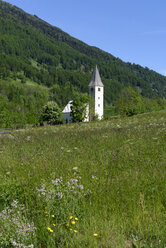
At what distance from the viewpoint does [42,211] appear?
3.86 m

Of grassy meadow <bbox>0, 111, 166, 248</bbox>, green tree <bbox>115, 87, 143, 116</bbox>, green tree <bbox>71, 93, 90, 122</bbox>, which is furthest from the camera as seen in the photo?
green tree <bbox>115, 87, 143, 116</bbox>

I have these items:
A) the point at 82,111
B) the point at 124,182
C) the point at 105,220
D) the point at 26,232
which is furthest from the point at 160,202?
the point at 82,111

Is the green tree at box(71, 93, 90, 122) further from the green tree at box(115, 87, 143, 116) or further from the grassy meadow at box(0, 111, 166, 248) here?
the grassy meadow at box(0, 111, 166, 248)

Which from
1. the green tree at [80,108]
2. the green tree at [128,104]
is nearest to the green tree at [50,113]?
the green tree at [80,108]

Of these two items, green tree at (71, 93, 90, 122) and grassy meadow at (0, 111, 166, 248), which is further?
green tree at (71, 93, 90, 122)

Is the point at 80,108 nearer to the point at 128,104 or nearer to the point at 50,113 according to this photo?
the point at 50,113

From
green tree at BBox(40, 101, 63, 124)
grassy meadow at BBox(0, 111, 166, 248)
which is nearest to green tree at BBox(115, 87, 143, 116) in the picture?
green tree at BBox(40, 101, 63, 124)

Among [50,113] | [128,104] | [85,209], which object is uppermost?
[128,104]

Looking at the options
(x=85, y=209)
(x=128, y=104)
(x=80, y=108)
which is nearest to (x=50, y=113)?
(x=80, y=108)

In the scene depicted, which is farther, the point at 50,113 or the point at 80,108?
the point at 50,113

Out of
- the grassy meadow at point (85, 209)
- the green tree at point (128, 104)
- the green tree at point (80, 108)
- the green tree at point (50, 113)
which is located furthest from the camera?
the green tree at point (128, 104)

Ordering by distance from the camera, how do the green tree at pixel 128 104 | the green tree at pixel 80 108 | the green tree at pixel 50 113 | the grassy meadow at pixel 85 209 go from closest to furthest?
the grassy meadow at pixel 85 209
the green tree at pixel 80 108
the green tree at pixel 50 113
the green tree at pixel 128 104

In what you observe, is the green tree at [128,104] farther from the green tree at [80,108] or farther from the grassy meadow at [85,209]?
the grassy meadow at [85,209]

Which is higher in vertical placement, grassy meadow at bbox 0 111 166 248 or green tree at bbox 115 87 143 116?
green tree at bbox 115 87 143 116
